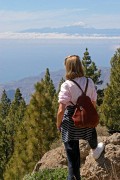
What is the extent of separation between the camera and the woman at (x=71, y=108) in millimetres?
7359

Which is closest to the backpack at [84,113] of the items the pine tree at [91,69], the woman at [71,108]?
the woman at [71,108]

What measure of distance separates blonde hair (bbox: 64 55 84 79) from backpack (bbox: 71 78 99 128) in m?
0.15

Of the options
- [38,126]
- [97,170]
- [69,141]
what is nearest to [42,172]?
[97,170]

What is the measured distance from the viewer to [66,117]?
7578mm

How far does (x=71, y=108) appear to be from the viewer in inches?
298

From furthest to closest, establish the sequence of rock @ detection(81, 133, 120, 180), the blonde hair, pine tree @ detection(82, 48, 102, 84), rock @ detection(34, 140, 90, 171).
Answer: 1. pine tree @ detection(82, 48, 102, 84)
2. rock @ detection(34, 140, 90, 171)
3. rock @ detection(81, 133, 120, 180)
4. the blonde hair

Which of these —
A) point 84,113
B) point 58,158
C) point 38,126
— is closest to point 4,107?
point 38,126

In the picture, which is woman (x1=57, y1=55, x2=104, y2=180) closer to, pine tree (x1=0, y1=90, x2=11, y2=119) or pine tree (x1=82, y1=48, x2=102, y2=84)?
pine tree (x1=82, y1=48, x2=102, y2=84)

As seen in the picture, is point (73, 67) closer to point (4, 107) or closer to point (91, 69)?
point (91, 69)

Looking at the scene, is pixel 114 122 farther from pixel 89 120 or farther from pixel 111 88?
pixel 89 120

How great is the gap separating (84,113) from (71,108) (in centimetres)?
29

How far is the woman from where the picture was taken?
736 cm

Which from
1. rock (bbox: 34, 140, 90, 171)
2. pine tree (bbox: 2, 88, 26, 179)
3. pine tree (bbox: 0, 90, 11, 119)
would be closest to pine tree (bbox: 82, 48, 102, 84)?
pine tree (bbox: 2, 88, 26, 179)

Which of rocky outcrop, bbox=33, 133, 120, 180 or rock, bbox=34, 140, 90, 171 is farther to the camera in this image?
rock, bbox=34, 140, 90, 171
